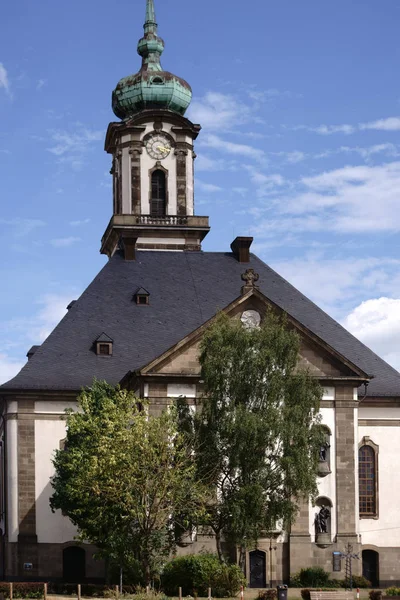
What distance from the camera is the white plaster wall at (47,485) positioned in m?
74.0

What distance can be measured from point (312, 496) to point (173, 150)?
34.1 m

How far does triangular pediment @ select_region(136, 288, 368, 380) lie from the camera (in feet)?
226

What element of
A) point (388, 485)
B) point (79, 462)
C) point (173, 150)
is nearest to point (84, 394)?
point (79, 462)

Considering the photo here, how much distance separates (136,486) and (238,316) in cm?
1318

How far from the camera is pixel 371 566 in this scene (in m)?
74.7

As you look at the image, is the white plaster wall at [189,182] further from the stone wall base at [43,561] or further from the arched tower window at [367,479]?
the stone wall base at [43,561]

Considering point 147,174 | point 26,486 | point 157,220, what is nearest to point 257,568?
point 26,486

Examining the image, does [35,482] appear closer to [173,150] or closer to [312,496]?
[312,496]

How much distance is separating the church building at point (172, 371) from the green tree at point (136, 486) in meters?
7.19

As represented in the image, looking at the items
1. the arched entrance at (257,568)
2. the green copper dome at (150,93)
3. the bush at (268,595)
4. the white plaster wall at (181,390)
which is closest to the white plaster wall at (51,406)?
the white plaster wall at (181,390)

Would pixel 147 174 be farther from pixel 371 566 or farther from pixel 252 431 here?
pixel 252 431

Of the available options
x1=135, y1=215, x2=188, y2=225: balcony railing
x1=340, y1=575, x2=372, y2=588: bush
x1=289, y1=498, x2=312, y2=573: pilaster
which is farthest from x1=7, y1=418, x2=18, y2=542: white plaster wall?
x1=135, y1=215, x2=188, y2=225: balcony railing

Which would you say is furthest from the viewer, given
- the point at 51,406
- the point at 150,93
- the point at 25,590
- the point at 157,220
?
the point at 150,93

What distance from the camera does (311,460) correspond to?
61500 mm
